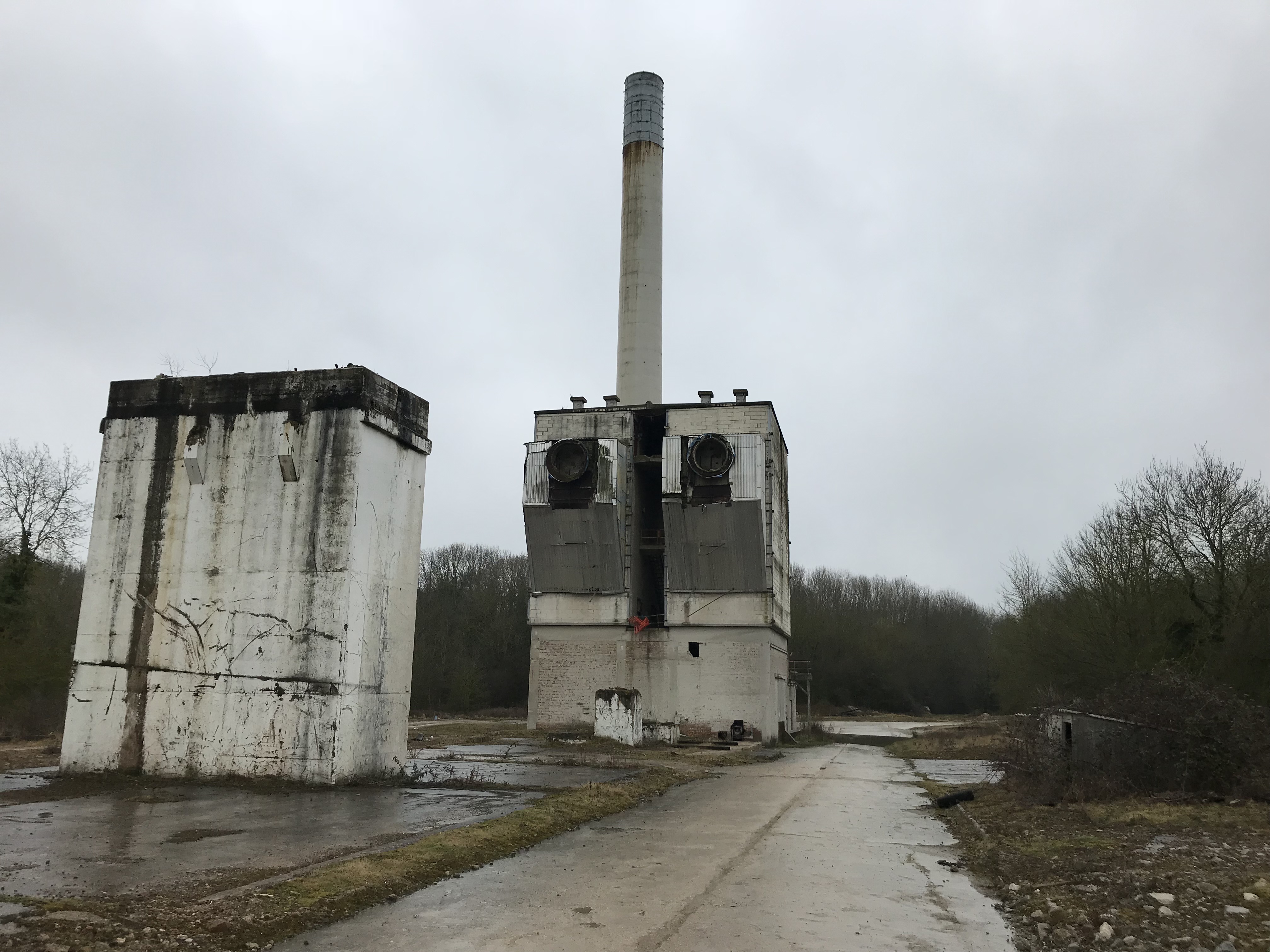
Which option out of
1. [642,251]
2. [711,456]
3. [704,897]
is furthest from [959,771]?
[642,251]

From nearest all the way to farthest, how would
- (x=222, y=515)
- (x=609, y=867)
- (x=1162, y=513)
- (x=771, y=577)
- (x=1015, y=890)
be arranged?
(x=1015, y=890) < (x=609, y=867) < (x=222, y=515) < (x=1162, y=513) < (x=771, y=577)

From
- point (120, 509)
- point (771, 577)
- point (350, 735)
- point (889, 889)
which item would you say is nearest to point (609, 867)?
point (889, 889)

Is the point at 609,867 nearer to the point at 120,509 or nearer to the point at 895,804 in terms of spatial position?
the point at 895,804

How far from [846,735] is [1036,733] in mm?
30127

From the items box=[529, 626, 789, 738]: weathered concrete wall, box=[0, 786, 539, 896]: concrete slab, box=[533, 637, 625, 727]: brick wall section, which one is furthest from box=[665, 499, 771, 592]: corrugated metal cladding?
box=[0, 786, 539, 896]: concrete slab

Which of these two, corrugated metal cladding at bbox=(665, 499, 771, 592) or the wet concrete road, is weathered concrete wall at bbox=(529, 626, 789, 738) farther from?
the wet concrete road

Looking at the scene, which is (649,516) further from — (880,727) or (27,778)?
(880,727)

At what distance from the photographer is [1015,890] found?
25.2 feet

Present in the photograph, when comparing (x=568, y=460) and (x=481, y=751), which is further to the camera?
(x=568, y=460)

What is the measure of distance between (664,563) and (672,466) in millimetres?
4704

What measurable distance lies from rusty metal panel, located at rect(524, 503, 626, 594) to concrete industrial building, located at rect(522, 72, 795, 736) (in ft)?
0.16

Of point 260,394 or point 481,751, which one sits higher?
point 260,394

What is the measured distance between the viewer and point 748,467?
30.9 meters

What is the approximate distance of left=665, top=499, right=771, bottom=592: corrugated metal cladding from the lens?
30.9m
